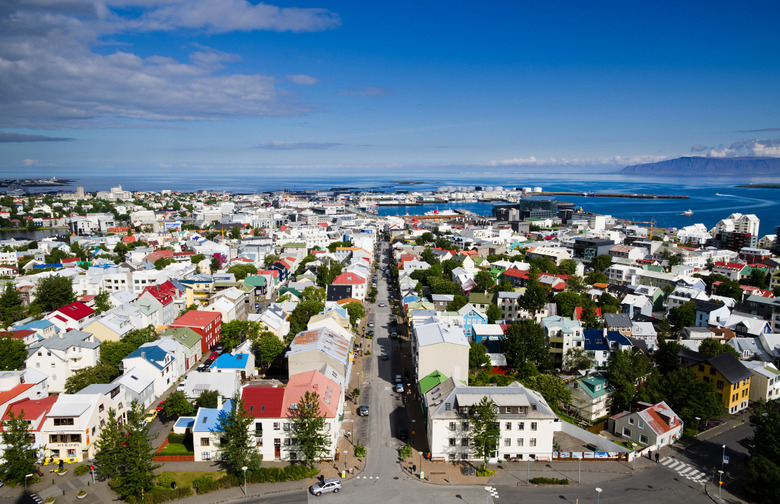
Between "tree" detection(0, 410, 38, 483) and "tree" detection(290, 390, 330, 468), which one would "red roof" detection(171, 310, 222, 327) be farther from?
"tree" detection(290, 390, 330, 468)

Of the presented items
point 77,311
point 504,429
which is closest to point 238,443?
point 504,429

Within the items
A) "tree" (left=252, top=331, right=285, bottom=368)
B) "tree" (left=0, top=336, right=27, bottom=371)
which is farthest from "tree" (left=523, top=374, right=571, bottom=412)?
"tree" (left=0, top=336, right=27, bottom=371)

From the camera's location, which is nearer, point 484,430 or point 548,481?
point 548,481

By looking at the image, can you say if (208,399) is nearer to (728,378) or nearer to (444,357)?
(444,357)

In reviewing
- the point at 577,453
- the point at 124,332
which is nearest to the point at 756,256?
the point at 577,453

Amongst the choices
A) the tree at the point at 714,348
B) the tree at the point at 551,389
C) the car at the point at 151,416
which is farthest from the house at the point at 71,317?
the tree at the point at 714,348

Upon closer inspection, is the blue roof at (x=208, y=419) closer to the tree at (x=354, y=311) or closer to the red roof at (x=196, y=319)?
the red roof at (x=196, y=319)
